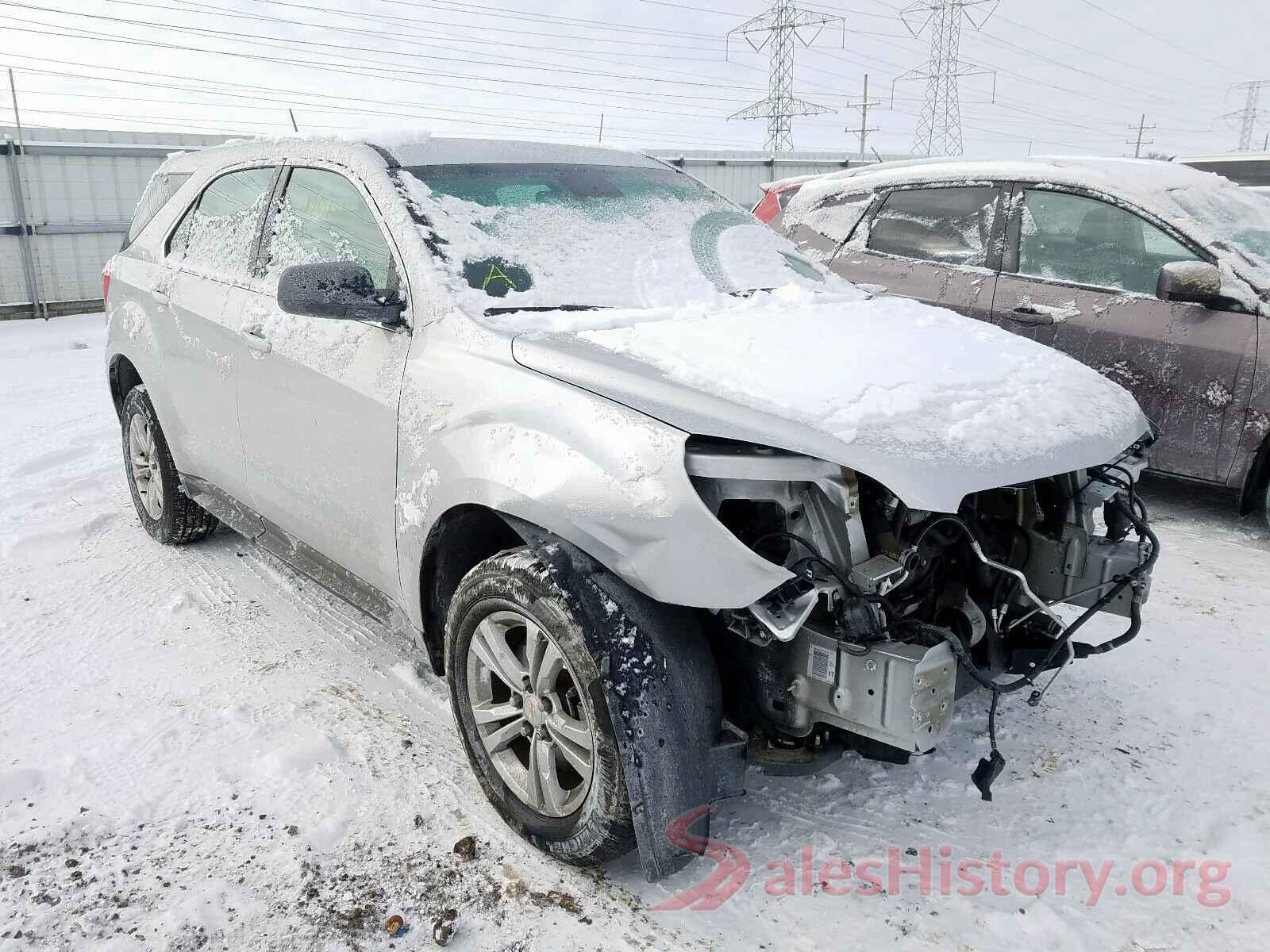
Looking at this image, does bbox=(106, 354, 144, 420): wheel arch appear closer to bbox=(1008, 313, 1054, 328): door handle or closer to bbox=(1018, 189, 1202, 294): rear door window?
bbox=(1008, 313, 1054, 328): door handle

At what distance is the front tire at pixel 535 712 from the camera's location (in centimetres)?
222

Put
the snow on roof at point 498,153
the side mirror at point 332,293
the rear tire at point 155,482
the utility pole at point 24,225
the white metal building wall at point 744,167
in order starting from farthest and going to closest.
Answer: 1. the white metal building wall at point 744,167
2. the utility pole at point 24,225
3. the rear tire at point 155,482
4. the snow on roof at point 498,153
5. the side mirror at point 332,293

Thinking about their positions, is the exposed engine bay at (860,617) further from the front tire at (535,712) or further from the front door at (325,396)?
the front door at (325,396)

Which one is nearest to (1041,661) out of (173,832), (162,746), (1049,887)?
(1049,887)

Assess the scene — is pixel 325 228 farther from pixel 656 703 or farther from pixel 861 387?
pixel 656 703

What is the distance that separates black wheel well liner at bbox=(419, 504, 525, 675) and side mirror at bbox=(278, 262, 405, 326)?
0.66m

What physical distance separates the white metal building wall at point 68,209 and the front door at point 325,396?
10.4 metres

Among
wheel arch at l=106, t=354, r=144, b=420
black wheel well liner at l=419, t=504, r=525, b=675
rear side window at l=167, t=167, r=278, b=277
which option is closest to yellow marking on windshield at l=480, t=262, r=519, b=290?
black wheel well liner at l=419, t=504, r=525, b=675

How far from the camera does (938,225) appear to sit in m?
5.70

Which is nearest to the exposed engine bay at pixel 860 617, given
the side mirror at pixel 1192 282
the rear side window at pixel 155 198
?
the side mirror at pixel 1192 282

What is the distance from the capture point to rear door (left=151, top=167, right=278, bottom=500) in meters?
3.65

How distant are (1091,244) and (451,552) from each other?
162 inches

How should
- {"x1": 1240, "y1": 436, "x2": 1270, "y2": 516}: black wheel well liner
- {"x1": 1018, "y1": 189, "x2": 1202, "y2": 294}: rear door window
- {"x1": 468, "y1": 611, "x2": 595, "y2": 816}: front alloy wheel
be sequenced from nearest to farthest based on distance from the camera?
{"x1": 468, "y1": 611, "x2": 595, "y2": 816}: front alloy wheel → {"x1": 1240, "y1": 436, "x2": 1270, "y2": 516}: black wheel well liner → {"x1": 1018, "y1": 189, "x2": 1202, "y2": 294}: rear door window

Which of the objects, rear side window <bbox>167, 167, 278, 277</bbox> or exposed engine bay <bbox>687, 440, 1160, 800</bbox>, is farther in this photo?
rear side window <bbox>167, 167, 278, 277</bbox>
